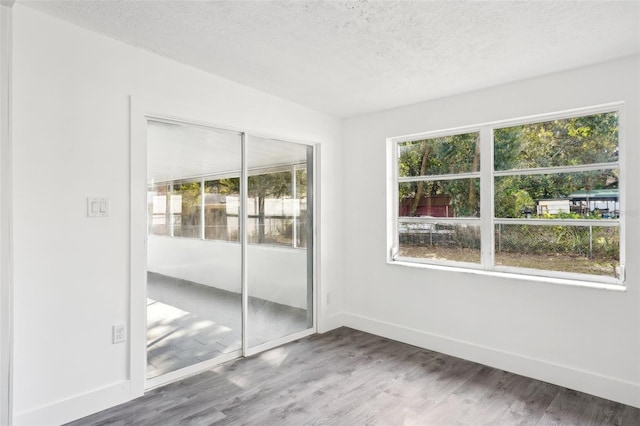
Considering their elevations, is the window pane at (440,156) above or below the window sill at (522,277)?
above

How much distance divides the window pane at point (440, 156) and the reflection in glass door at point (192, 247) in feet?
6.08

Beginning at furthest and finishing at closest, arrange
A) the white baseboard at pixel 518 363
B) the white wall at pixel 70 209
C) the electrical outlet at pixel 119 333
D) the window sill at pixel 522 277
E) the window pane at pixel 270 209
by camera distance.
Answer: the window pane at pixel 270 209 → the window sill at pixel 522 277 → the white baseboard at pixel 518 363 → the electrical outlet at pixel 119 333 → the white wall at pixel 70 209

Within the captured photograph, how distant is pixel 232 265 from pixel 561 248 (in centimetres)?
290

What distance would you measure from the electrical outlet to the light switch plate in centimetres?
80

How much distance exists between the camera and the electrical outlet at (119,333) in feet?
8.46

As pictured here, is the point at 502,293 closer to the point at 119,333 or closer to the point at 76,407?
the point at 119,333

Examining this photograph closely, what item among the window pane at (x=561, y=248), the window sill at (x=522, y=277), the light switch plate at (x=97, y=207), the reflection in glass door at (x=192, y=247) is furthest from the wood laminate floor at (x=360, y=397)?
the light switch plate at (x=97, y=207)

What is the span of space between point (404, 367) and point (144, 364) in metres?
2.15

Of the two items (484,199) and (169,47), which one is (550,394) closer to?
(484,199)

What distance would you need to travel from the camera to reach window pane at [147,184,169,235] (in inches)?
112

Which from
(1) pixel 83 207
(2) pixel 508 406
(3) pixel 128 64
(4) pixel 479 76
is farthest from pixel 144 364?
(4) pixel 479 76

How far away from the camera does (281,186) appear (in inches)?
152

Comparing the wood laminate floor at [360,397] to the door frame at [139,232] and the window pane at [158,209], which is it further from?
the window pane at [158,209]

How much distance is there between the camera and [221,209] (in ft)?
10.9
